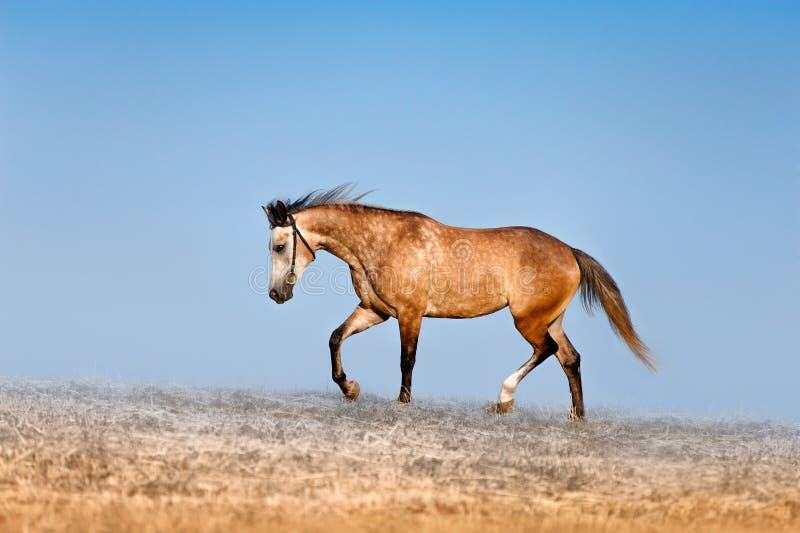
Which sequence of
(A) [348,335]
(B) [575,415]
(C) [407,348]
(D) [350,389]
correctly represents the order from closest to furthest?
(C) [407,348], (B) [575,415], (D) [350,389], (A) [348,335]

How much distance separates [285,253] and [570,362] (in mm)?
3095

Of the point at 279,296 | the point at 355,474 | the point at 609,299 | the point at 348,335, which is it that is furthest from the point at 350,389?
the point at 355,474

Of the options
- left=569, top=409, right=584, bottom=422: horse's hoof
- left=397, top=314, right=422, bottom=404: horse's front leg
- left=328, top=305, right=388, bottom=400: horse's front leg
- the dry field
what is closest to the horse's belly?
left=397, top=314, right=422, bottom=404: horse's front leg

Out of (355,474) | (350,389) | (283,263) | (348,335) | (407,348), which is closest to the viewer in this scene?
(355,474)

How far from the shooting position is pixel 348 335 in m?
8.69

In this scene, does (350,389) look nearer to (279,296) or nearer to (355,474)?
(279,296)

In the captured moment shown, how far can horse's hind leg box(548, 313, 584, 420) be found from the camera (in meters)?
8.46

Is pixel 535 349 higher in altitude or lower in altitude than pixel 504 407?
higher

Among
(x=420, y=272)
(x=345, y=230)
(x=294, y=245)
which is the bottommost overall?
(x=420, y=272)

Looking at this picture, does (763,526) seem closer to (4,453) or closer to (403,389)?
(403,389)

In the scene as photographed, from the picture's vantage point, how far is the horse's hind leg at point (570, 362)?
8461 mm

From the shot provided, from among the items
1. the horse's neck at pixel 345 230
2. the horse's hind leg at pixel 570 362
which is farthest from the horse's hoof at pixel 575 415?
the horse's neck at pixel 345 230

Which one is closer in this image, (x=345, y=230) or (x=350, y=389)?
(x=345, y=230)

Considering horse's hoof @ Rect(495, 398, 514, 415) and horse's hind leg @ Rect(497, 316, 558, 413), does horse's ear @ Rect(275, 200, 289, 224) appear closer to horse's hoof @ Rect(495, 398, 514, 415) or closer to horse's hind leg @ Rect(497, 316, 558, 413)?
horse's hind leg @ Rect(497, 316, 558, 413)
